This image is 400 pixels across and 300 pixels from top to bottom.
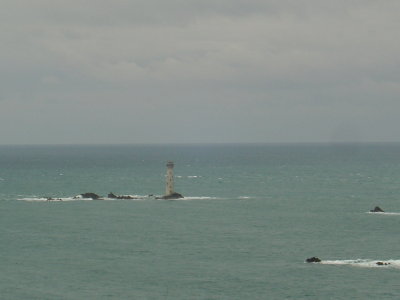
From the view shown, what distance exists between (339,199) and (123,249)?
6308 cm

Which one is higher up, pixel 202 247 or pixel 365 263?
pixel 365 263

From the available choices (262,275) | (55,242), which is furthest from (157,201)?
(262,275)

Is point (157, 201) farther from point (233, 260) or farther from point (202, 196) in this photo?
point (233, 260)

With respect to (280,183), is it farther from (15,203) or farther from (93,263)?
(93,263)

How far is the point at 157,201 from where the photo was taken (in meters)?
123

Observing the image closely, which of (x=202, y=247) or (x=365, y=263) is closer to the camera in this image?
(x=365, y=263)

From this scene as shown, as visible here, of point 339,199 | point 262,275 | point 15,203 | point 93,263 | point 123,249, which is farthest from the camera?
point 339,199

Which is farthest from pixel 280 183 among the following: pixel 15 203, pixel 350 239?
pixel 350 239

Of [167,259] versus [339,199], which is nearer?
[167,259]

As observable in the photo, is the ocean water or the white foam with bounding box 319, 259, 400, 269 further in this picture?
the white foam with bounding box 319, 259, 400, 269

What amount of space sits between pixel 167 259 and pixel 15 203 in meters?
58.8

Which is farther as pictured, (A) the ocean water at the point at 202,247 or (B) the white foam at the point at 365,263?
(B) the white foam at the point at 365,263

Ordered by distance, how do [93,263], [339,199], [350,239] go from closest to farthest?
[93,263] < [350,239] < [339,199]

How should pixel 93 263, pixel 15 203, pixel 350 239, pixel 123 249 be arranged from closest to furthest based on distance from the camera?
pixel 93 263 → pixel 123 249 → pixel 350 239 → pixel 15 203
